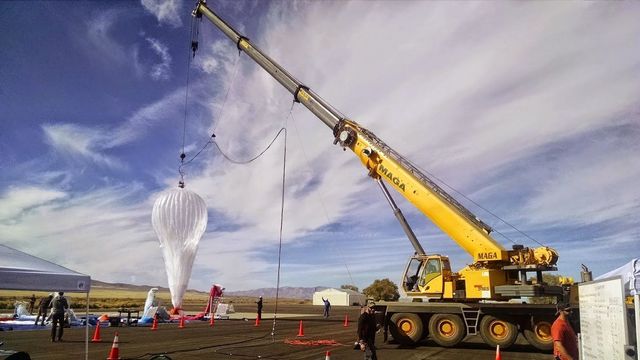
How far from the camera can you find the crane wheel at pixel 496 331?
16.3 m

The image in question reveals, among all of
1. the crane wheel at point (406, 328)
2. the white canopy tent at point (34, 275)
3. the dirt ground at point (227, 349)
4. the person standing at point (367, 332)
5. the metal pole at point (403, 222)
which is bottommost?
the dirt ground at point (227, 349)

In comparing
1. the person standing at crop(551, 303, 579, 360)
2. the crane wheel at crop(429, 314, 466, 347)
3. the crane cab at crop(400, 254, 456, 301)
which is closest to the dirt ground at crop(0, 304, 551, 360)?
the crane wheel at crop(429, 314, 466, 347)

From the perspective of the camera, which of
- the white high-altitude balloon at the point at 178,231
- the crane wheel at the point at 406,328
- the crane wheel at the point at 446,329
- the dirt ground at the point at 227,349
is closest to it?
the dirt ground at the point at 227,349

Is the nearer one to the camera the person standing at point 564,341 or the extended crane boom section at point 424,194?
the person standing at point 564,341

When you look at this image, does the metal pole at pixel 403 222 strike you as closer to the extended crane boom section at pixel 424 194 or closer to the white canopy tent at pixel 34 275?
the extended crane boom section at pixel 424 194

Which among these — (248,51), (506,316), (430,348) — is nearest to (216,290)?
(248,51)

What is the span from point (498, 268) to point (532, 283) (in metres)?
1.32

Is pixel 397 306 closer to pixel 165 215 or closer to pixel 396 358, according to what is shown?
pixel 396 358

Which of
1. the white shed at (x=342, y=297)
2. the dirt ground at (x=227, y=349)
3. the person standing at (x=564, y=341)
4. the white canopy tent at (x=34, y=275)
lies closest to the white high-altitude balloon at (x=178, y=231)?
the dirt ground at (x=227, y=349)

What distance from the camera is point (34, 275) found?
9.09 m

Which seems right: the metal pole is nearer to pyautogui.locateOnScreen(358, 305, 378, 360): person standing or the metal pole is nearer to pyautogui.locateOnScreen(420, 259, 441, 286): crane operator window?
pyautogui.locateOnScreen(420, 259, 441, 286): crane operator window

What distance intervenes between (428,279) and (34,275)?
13.2m

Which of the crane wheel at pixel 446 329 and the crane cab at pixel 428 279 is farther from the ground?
the crane cab at pixel 428 279

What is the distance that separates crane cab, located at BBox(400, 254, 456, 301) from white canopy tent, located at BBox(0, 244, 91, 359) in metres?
11.8
